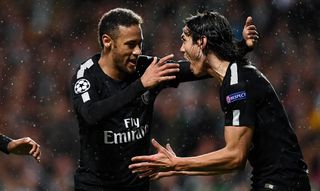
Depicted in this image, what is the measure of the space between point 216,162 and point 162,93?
14.2 ft

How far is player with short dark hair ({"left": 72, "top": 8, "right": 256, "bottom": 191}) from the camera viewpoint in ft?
16.5

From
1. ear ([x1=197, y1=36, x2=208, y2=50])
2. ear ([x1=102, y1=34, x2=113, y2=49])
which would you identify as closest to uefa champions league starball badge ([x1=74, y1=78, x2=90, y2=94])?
ear ([x1=102, y1=34, x2=113, y2=49])

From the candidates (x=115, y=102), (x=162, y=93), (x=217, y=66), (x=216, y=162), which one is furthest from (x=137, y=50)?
(x=162, y=93)

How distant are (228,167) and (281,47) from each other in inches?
184

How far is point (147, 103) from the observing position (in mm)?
5195

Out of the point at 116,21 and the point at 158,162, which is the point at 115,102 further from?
the point at 116,21

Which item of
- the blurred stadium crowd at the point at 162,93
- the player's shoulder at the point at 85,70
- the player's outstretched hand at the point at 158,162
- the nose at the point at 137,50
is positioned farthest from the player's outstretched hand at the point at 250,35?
the blurred stadium crowd at the point at 162,93

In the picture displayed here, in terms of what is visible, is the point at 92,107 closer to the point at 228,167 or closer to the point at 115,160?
the point at 115,160

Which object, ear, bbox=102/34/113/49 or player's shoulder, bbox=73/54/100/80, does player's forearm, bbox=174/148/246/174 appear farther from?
ear, bbox=102/34/113/49

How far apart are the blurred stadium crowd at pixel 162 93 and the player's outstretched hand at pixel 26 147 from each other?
2972mm

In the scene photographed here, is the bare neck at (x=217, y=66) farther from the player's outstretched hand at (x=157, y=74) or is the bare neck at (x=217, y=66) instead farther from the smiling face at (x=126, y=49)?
the smiling face at (x=126, y=49)

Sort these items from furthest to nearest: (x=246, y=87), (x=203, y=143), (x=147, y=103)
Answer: (x=203, y=143) < (x=147, y=103) < (x=246, y=87)

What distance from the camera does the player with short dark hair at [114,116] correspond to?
5.04 m

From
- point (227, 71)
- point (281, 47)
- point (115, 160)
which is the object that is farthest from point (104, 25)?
point (281, 47)
